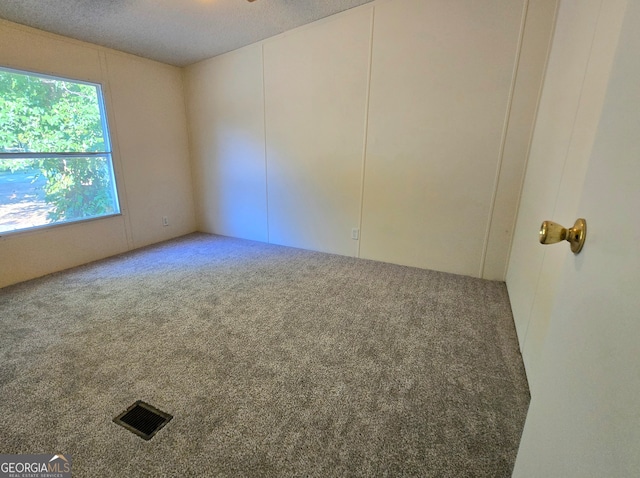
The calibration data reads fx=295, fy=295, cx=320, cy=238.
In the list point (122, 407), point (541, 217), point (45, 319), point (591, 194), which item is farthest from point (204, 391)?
point (541, 217)

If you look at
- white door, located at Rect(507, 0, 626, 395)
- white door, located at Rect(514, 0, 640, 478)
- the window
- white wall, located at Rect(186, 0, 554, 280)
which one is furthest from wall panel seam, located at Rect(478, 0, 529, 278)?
the window

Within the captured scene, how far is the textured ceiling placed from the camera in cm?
254

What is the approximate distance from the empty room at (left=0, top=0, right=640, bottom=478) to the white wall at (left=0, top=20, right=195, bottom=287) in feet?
0.08

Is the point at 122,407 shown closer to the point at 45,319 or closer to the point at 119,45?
the point at 45,319

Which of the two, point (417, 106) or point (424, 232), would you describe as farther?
point (424, 232)

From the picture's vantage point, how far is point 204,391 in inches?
63.0

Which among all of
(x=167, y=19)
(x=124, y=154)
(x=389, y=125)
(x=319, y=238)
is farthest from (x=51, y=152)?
(x=389, y=125)

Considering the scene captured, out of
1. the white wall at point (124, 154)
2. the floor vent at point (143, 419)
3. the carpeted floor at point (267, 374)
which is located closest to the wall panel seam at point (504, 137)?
the carpeted floor at point (267, 374)

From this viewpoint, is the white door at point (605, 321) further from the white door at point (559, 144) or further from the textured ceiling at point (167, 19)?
the textured ceiling at point (167, 19)

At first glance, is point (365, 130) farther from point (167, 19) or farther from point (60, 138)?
point (60, 138)

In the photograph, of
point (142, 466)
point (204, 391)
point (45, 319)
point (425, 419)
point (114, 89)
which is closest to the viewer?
point (142, 466)

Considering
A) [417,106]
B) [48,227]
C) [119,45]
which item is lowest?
[48,227]

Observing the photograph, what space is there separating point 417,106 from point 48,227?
4.00 metres

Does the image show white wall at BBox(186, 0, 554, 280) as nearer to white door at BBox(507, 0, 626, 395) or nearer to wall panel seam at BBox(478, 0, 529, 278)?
wall panel seam at BBox(478, 0, 529, 278)
